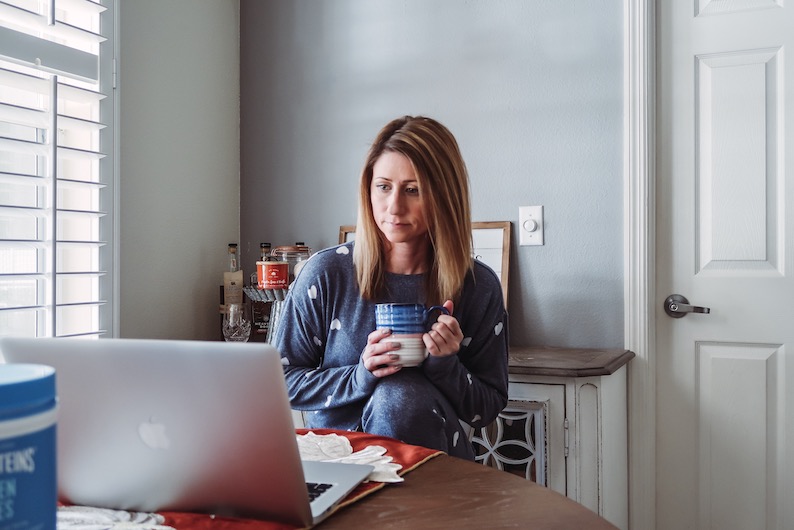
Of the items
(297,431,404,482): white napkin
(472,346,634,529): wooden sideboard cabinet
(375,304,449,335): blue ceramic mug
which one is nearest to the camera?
Result: (297,431,404,482): white napkin

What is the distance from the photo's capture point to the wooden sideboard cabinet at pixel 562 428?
1.99 metres

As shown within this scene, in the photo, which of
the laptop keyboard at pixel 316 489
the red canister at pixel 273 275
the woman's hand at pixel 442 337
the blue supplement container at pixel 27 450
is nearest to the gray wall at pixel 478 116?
the red canister at pixel 273 275

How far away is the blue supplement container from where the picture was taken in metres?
0.41

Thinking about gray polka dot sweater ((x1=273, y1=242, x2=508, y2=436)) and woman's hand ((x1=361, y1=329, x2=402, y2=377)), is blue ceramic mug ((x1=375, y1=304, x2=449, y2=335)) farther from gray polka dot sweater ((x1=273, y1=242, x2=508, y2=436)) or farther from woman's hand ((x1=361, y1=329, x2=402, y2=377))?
gray polka dot sweater ((x1=273, y1=242, x2=508, y2=436))

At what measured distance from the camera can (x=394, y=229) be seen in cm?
159

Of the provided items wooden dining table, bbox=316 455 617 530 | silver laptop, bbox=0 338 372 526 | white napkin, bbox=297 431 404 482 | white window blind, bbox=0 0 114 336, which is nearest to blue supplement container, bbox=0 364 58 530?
silver laptop, bbox=0 338 372 526

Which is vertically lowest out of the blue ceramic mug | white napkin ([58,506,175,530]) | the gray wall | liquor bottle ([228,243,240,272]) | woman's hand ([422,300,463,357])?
white napkin ([58,506,175,530])

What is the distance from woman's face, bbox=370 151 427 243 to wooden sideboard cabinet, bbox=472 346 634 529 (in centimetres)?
61

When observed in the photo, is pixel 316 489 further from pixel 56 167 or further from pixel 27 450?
pixel 56 167

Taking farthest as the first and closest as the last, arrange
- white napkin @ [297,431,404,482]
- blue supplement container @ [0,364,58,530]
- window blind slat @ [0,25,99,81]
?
window blind slat @ [0,25,99,81], white napkin @ [297,431,404,482], blue supplement container @ [0,364,58,530]

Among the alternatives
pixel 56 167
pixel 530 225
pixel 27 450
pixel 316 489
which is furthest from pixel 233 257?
pixel 27 450

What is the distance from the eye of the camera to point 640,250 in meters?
2.24

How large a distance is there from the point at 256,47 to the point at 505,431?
1.74 meters

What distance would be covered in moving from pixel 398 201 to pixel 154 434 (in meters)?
0.93
